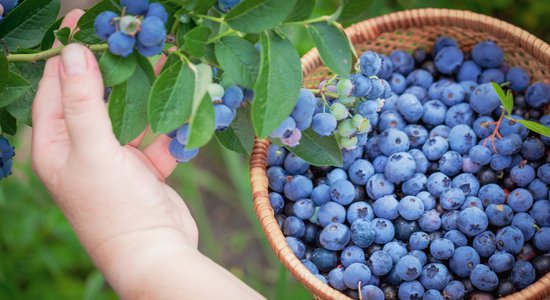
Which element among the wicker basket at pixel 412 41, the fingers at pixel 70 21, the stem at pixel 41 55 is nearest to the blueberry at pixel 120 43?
the stem at pixel 41 55

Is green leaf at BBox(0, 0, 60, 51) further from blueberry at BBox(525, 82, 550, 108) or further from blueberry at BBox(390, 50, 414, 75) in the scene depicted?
blueberry at BBox(525, 82, 550, 108)

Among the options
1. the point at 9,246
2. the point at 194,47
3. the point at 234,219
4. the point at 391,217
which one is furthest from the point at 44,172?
the point at 234,219

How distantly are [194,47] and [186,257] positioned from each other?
340mm

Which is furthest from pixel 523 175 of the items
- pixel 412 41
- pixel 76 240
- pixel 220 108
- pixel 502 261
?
pixel 76 240

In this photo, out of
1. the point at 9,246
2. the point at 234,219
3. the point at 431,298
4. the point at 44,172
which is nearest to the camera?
the point at 44,172

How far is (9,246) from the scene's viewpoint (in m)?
1.90

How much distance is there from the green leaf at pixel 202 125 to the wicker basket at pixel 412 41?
46 centimetres

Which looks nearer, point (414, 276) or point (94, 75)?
point (94, 75)

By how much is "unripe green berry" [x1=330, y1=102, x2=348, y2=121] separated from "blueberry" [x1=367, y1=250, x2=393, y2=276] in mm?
299

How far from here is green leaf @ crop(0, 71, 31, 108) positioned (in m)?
0.93

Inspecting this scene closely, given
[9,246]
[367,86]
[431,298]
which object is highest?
[367,86]

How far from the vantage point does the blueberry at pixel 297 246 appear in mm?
1230

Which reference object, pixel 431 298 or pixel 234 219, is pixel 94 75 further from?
pixel 234 219

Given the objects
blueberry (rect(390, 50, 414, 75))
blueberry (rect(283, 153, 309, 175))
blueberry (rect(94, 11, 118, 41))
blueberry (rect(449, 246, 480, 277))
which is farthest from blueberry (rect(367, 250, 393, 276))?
blueberry (rect(94, 11, 118, 41))
